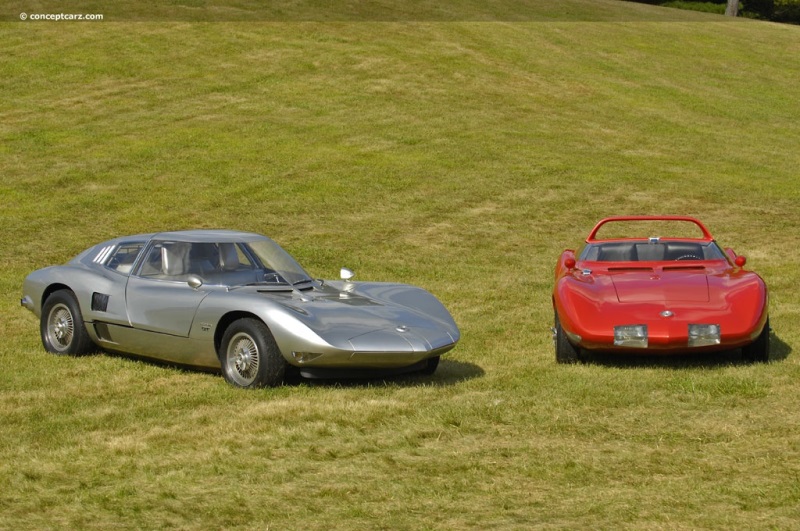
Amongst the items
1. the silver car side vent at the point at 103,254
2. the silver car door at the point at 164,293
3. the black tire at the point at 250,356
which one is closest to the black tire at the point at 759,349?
the black tire at the point at 250,356

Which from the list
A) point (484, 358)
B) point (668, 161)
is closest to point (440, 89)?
point (668, 161)

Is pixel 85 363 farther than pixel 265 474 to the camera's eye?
Yes

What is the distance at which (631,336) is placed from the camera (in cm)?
1008

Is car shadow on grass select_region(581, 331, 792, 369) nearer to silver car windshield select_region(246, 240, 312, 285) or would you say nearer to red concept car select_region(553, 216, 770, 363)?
red concept car select_region(553, 216, 770, 363)

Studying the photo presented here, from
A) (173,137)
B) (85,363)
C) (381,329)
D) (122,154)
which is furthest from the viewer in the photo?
(173,137)

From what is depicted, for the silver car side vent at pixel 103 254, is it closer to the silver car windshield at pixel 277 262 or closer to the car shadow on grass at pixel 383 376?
the car shadow on grass at pixel 383 376

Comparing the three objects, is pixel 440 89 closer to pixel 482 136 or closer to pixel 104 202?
pixel 482 136

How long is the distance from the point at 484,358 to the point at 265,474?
4.48 metres

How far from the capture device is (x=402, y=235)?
19969 mm

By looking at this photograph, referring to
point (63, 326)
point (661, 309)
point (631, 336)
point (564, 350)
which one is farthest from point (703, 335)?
point (63, 326)

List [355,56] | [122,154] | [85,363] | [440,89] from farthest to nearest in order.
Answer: [355,56], [440,89], [122,154], [85,363]

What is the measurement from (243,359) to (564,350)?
3.06 meters

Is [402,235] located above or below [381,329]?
below

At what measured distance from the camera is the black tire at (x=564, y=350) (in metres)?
10.5
